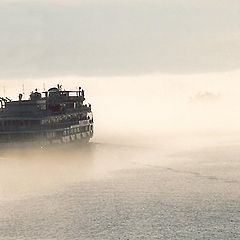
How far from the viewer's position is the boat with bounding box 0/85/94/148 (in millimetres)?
153375

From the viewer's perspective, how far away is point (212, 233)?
258 ft

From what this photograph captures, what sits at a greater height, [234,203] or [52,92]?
[52,92]

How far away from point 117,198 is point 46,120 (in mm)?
58786

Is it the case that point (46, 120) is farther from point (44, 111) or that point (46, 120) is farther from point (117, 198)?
point (117, 198)

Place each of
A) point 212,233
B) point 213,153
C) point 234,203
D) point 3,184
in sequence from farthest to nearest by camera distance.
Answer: point 213,153 → point 3,184 → point 234,203 → point 212,233

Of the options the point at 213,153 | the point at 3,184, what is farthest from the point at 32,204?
the point at 213,153

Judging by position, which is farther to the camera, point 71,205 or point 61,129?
point 61,129

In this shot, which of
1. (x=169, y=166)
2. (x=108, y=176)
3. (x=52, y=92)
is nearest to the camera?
(x=108, y=176)

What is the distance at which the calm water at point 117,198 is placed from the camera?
8169cm

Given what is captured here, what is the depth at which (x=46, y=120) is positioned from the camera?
6211 inches

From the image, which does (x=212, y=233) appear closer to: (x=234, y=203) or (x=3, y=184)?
(x=234, y=203)

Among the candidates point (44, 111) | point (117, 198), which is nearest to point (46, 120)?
point (44, 111)

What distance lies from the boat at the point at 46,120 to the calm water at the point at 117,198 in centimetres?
511

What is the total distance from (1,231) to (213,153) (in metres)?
124
